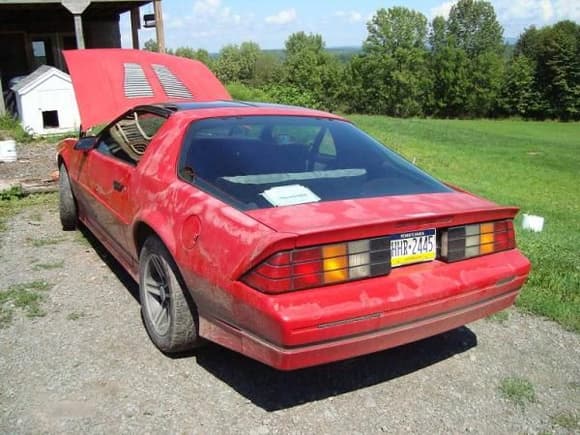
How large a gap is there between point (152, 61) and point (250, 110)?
4.79 metres

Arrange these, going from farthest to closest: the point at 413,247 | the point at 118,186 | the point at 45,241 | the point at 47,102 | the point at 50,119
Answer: the point at 50,119 → the point at 47,102 → the point at 45,241 → the point at 118,186 → the point at 413,247

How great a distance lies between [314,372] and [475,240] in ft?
3.67

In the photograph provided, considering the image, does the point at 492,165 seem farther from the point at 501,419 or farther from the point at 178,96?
the point at 501,419

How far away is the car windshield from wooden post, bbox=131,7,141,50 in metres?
14.9

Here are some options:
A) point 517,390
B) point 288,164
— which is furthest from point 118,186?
point 517,390

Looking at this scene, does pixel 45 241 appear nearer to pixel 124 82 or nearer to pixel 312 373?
pixel 124 82

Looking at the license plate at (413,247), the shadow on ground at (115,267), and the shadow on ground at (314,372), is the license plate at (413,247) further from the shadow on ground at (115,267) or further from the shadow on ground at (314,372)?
the shadow on ground at (115,267)

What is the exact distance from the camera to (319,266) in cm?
240

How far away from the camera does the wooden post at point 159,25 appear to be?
14914 millimetres

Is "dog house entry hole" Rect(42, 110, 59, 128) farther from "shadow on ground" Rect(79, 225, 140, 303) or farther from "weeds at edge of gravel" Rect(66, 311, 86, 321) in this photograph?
"weeds at edge of gravel" Rect(66, 311, 86, 321)

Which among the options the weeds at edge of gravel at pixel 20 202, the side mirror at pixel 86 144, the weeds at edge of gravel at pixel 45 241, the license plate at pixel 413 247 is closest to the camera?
the license plate at pixel 413 247

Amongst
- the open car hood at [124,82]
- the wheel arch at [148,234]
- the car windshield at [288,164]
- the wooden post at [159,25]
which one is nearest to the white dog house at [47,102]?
the wooden post at [159,25]

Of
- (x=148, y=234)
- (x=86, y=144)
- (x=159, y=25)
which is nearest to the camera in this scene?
(x=148, y=234)

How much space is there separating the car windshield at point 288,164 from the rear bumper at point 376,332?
24.5 inches
